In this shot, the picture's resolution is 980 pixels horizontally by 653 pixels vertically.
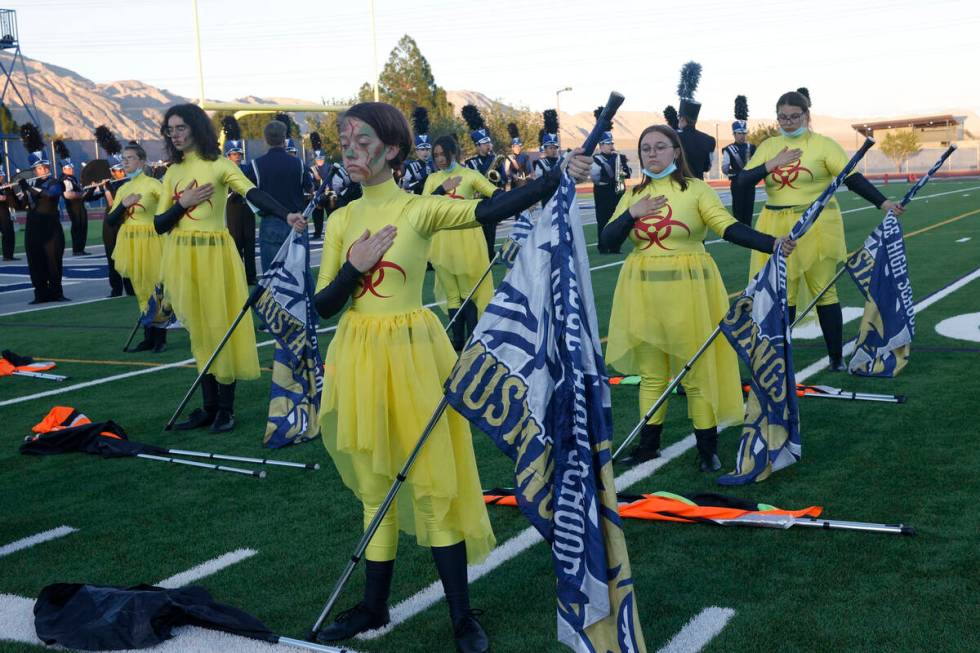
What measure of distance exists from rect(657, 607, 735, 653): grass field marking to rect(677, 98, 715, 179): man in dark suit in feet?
36.4

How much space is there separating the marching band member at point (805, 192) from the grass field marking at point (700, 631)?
4.18 metres

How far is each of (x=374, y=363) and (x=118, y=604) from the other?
1473 mm

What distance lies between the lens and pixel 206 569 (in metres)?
4.79

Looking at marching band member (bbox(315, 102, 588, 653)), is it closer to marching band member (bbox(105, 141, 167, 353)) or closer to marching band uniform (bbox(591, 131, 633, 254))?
marching band member (bbox(105, 141, 167, 353))

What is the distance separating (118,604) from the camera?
4117 millimetres

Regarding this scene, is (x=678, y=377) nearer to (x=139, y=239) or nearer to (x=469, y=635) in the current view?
(x=469, y=635)

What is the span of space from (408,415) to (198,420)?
4149 millimetres

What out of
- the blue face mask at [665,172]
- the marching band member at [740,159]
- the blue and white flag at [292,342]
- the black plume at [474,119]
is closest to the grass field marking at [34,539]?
the blue and white flag at [292,342]

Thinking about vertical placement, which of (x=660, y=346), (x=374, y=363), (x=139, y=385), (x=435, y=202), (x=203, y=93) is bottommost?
(x=139, y=385)

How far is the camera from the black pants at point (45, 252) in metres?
15.1

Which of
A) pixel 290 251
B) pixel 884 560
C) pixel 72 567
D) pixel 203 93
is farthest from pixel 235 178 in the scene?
pixel 203 93

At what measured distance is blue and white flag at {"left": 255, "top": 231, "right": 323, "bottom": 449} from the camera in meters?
6.12

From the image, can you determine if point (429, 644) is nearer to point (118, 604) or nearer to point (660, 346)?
point (118, 604)

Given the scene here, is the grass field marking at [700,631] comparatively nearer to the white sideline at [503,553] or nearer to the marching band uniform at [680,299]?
the white sideline at [503,553]
